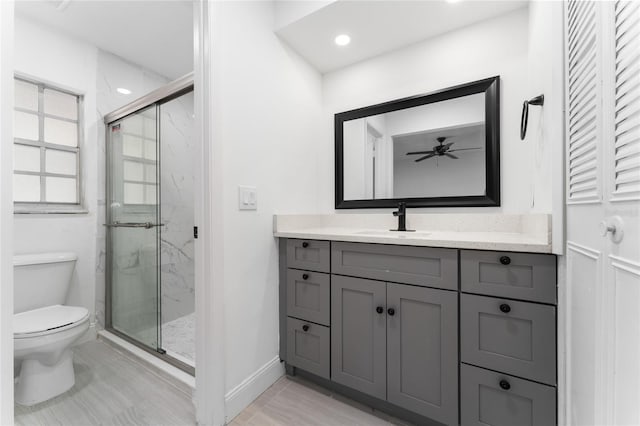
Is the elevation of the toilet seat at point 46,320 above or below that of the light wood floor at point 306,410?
above

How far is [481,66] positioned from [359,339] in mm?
1716

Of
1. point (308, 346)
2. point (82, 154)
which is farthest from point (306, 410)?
point (82, 154)

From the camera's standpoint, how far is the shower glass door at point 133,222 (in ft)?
7.05

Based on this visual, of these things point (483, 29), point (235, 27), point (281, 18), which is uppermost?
point (281, 18)

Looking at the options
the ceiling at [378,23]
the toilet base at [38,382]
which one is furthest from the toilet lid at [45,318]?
the ceiling at [378,23]

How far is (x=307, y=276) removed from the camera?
1.53m

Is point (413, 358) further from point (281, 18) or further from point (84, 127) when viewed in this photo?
point (84, 127)

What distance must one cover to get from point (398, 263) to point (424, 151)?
2.86ft

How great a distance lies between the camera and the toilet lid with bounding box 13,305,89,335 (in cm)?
141

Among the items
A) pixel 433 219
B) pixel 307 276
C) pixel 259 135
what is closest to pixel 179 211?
pixel 259 135

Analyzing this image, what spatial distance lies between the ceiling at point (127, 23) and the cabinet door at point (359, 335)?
210cm

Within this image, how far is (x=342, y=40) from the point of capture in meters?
1.73

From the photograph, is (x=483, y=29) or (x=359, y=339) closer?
(x=359, y=339)

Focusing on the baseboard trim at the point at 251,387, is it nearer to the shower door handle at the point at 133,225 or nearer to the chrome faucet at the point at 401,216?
the chrome faucet at the point at 401,216
